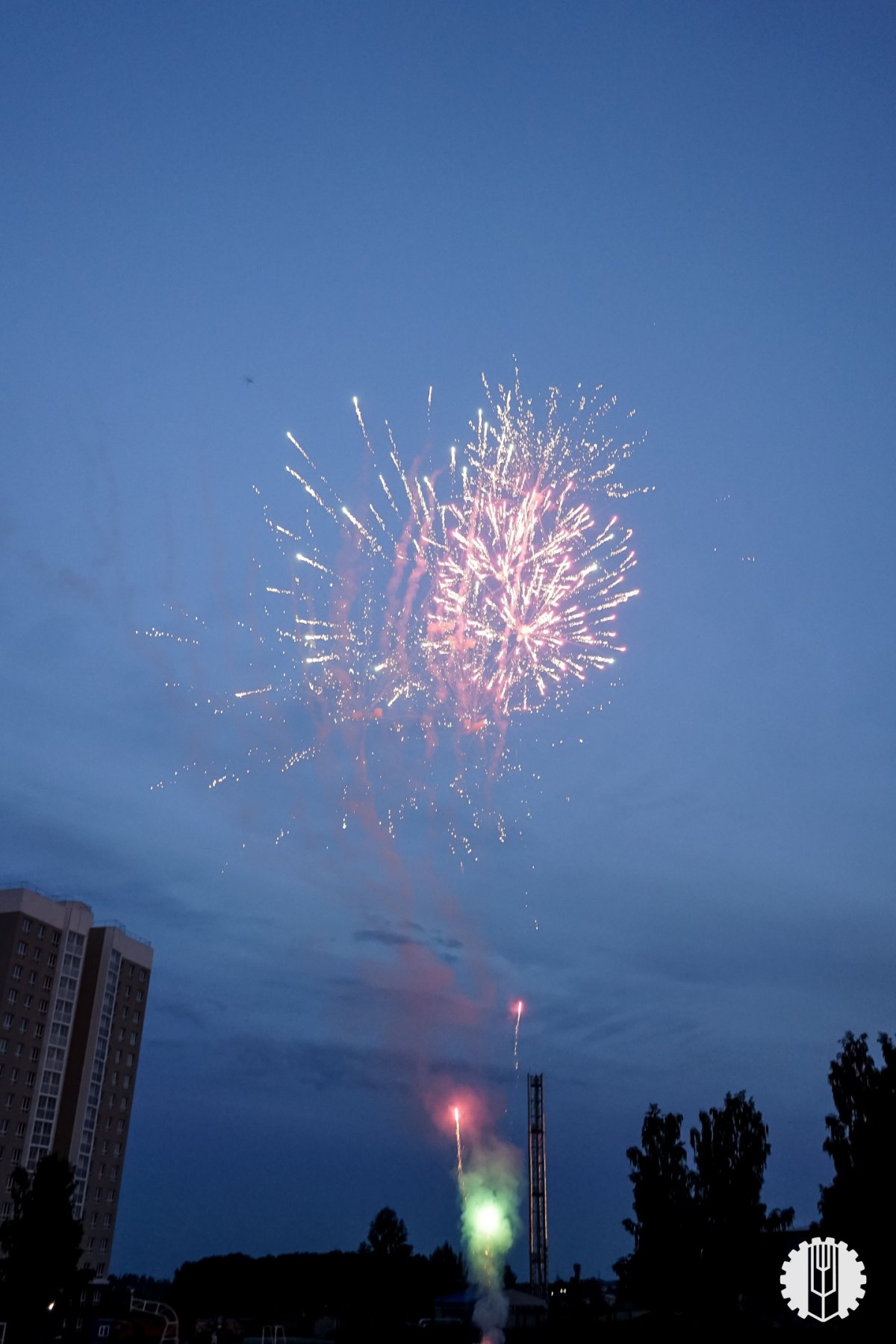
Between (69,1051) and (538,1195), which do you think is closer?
(538,1195)

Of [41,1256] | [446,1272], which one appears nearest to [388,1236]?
[446,1272]

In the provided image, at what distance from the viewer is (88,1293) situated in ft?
238

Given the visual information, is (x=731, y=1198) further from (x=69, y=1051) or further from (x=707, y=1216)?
(x=69, y=1051)

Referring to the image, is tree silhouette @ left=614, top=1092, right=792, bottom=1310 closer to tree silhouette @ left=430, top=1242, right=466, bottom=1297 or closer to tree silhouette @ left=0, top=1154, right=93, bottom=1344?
tree silhouette @ left=0, top=1154, right=93, bottom=1344

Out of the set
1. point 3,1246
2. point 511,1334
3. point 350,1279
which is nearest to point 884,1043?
point 511,1334

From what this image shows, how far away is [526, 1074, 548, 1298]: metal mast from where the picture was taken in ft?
198

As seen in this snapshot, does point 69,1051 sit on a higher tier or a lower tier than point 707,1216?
higher

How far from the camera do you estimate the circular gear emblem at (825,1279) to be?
103ft

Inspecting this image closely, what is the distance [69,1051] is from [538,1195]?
36804mm

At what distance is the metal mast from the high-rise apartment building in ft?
108

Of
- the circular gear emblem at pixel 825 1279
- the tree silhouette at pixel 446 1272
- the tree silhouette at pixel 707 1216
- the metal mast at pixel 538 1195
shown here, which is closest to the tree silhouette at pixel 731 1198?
the tree silhouette at pixel 707 1216

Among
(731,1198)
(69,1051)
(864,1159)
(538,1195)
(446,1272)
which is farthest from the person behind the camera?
(446,1272)

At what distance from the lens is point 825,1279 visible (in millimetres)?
33344

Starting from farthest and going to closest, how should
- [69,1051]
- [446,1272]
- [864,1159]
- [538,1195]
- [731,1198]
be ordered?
[446,1272]
[69,1051]
[538,1195]
[731,1198]
[864,1159]
